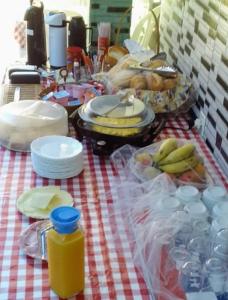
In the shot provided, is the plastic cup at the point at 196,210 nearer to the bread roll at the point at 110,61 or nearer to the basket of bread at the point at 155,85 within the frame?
the basket of bread at the point at 155,85

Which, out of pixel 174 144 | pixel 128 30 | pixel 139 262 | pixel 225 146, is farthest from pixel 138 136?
pixel 128 30

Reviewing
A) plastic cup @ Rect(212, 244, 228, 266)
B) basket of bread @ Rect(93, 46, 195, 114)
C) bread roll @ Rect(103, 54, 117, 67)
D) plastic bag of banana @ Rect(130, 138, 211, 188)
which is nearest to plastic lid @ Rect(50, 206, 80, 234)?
plastic cup @ Rect(212, 244, 228, 266)

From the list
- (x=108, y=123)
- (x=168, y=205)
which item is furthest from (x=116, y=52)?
(x=168, y=205)

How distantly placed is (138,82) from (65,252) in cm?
84

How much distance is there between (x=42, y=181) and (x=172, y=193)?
0.36m

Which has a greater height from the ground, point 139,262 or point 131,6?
point 131,6

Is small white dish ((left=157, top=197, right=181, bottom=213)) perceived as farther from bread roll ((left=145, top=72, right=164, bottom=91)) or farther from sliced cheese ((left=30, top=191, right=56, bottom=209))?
bread roll ((left=145, top=72, right=164, bottom=91))

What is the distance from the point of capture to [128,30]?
1993mm

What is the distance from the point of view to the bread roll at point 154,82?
58.7 inches

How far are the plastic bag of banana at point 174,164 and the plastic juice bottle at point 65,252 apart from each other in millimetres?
372

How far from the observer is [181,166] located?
1128 mm

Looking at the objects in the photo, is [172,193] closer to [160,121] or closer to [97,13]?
[160,121]

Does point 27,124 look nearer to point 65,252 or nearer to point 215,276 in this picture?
point 65,252

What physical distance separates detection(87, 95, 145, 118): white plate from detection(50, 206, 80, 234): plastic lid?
23.4 inches
